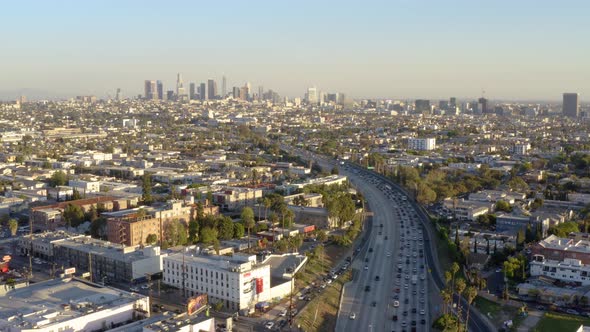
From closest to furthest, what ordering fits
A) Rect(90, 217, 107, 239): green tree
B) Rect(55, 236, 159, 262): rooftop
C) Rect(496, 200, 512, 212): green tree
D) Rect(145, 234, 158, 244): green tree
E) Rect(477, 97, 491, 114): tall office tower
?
Rect(55, 236, 159, 262): rooftop < Rect(145, 234, 158, 244): green tree < Rect(90, 217, 107, 239): green tree < Rect(496, 200, 512, 212): green tree < Rect(477, 97, 491, 114): tall office tower

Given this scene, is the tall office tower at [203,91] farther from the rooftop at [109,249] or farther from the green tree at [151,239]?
the rooftop at [109,249]

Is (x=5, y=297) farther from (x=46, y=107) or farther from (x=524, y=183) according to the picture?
(x=46, y=107)

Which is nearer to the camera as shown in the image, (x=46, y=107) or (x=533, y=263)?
(x=533, y=263)

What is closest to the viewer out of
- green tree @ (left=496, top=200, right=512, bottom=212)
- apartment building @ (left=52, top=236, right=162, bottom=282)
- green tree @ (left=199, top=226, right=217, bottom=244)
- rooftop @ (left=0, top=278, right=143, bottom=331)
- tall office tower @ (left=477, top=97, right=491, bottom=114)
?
rooftop @ (left=0, top=278, right=143, bottom=331)

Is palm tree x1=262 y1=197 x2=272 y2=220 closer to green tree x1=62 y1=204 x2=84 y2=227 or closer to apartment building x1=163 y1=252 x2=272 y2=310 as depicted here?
green tree x1=62 y1=204 x2=84 y2=227

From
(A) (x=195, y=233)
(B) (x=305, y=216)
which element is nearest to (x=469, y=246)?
(B) (x=305, y=216)

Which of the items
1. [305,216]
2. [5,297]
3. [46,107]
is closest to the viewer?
[5,297]

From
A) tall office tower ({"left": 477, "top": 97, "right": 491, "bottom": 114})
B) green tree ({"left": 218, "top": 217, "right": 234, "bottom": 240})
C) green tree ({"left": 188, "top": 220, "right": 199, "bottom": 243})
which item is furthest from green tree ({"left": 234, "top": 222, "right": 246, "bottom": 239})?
tall office tower ({"left": 477, "top": 97, "right": 491, "bottom": 114})
